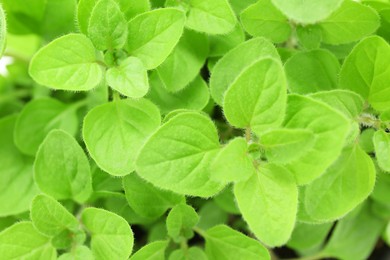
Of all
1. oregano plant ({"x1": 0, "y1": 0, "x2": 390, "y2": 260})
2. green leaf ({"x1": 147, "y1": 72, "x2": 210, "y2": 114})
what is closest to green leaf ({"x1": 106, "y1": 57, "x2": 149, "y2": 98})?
oregano plant ({"x1": 0, "y1": 0, "x2": 390, "y2": 260})

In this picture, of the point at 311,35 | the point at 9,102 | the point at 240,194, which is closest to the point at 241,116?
the point at 240,194

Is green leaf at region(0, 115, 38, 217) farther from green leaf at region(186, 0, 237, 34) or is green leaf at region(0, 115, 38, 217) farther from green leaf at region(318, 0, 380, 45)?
green leaf at region(318, 0, 380, 45)

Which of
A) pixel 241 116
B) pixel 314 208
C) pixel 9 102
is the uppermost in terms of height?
pixel 241 116

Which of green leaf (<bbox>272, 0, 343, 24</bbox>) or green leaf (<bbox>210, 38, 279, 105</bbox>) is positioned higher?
green leaf (<bbox>272, 0, 343, 24</bbox>)

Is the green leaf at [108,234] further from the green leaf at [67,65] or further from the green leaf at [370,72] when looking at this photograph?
the green leaf at [370,72]

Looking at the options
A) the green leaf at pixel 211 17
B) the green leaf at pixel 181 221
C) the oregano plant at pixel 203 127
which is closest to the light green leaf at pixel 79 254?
the oregano plant at pixel 203 127

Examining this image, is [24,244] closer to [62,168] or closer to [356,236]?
[62,168]

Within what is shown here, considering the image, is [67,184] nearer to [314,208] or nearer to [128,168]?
[128,168]
